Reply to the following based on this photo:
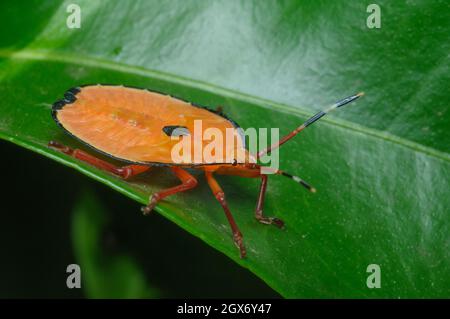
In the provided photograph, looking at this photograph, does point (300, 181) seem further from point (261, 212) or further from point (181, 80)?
point (181, 80)

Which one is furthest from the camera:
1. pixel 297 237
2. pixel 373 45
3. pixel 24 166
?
pixel 24 166

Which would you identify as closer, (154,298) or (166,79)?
(166,79)

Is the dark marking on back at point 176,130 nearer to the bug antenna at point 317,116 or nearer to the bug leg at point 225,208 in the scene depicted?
the bug leg at point 225,208

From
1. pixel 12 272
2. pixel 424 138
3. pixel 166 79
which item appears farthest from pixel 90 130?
pixel 424 138

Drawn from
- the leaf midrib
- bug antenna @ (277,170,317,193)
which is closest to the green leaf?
the leaf midrib

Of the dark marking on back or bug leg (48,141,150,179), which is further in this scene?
the dark marking on back

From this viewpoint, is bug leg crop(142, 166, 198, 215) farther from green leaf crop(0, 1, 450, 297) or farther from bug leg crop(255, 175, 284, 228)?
bug leg crop(255, 175, 284, 228)

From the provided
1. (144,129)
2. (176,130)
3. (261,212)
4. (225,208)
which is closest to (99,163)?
(144,129)
